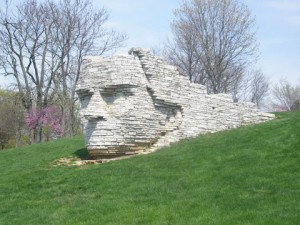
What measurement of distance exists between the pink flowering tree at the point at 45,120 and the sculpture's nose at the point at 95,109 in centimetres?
2281

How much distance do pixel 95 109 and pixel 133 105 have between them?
50.0 inches

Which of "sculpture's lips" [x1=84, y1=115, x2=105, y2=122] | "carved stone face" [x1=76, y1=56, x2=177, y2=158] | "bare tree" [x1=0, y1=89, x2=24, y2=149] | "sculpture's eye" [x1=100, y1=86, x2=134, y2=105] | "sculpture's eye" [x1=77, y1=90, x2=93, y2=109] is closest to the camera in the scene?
"carved stone face" [x1=76, y1=56, x2=177, y2=158]

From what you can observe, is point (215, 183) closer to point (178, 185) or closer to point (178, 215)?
point (178, 185)

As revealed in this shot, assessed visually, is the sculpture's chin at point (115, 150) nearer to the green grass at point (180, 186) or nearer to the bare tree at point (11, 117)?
the green grass at point (180, 186)

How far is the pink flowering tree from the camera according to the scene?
39.2 m

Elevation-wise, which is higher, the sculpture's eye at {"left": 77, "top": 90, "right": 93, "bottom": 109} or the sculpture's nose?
the sculpture's eye at {"left": 77, "top": 90, "right": 93, "bottom": 109}

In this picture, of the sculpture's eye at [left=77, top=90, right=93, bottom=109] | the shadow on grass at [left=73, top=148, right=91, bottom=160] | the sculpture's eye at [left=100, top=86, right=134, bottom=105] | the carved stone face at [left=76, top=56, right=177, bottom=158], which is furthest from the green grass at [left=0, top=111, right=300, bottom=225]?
the sculpture's eye at [left=77, top=90, right=93, bottom=109]

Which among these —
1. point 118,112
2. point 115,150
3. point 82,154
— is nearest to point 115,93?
point 118,112

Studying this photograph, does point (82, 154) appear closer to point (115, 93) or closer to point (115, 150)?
point (115, 150)

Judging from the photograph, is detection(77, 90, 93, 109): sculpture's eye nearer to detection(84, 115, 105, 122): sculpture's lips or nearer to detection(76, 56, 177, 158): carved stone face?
detection(76, 56, 177, 158): carved stone face

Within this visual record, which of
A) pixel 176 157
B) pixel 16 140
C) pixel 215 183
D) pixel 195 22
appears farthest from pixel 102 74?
pixel 16 140

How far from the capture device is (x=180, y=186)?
36.8 ft

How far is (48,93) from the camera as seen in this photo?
1583 inches

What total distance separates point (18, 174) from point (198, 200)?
7.29 meters
